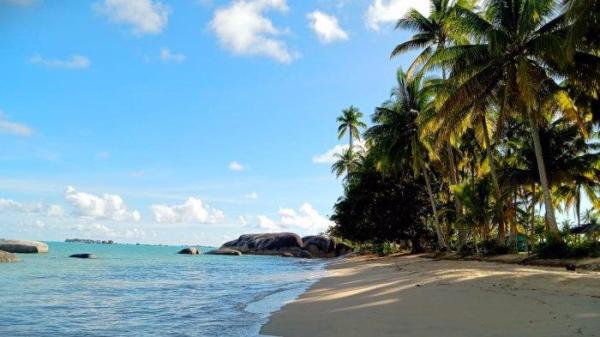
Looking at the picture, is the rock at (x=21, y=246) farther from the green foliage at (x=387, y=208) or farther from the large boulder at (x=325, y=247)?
the green foliage at (x=387, y=208)

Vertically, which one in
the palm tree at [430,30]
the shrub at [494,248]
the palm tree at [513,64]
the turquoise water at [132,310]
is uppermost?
the palm tree at [430,30]

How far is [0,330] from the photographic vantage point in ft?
30.0

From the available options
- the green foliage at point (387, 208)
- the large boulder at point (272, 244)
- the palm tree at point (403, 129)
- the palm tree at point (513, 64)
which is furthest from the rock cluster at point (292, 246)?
the palm tree at point (513, 64)

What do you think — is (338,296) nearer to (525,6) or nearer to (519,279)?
(519,279)

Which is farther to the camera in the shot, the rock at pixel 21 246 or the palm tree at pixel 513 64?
the rock at pixel 21 246

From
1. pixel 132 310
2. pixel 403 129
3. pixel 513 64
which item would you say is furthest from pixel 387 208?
pixel 132 310

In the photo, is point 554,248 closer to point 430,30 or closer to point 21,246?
point 430,30

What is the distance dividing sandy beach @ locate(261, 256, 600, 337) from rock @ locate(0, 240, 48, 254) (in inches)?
2155

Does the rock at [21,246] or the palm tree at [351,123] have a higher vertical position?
the palm tree at [351,123]

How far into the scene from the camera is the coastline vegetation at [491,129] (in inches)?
752

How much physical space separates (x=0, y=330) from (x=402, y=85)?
3092 cm

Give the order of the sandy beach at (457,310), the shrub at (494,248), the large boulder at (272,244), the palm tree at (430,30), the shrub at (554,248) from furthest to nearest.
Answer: the large boulder at (272,244)
the palm tree at (430,30)
the shrub at (494,248)
the shrub at (554,248)
the sandy beach at (457,310)

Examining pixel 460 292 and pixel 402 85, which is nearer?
pixel 460 292

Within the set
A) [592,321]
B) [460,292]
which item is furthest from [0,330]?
[592,321]
